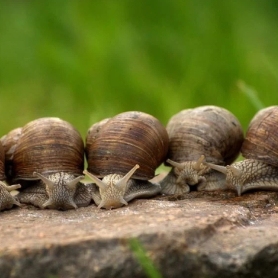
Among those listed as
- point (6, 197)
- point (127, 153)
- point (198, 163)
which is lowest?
point (6, 197)

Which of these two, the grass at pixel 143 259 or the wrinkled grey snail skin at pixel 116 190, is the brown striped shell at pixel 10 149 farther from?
the grass at pixel 143 259

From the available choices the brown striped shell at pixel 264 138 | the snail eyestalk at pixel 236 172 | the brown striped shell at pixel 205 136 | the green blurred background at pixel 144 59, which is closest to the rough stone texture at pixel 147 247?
the snail eyestalk at pixel 236 172

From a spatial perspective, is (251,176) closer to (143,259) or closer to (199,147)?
(199,147)

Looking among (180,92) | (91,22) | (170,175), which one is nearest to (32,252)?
(170,175)

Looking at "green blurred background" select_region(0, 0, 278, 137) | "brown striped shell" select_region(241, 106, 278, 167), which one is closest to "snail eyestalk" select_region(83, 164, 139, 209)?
"brown striped shell" select_region(241, 106, 278, 167)

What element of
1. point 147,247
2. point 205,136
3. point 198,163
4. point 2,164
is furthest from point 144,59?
point 147,247

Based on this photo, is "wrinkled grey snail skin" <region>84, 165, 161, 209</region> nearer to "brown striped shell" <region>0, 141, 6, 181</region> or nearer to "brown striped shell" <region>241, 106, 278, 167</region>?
"brown striped shell" <region>0, 141, 6, 181</region>
